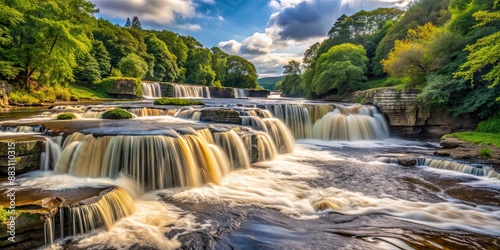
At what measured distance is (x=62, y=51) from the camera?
23.4 metres

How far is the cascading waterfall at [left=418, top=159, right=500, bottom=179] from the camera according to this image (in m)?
8.51

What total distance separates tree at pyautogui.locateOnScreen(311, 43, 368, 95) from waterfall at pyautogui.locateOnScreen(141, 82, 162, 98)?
2378cm

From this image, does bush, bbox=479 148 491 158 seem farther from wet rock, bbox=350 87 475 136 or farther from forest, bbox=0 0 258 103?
forest, bbox=0 0 258 103

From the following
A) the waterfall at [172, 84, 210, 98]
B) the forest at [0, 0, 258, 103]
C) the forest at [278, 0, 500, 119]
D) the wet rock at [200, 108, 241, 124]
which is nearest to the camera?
the forest at [278, 0, 500, 119]

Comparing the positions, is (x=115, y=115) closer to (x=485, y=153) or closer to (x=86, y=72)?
(x=485, y=153)

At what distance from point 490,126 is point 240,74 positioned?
70775 mm

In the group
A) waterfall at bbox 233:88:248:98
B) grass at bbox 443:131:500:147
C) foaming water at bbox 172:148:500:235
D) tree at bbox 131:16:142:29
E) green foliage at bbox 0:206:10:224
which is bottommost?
foaming water at bbox 172:148:500:235

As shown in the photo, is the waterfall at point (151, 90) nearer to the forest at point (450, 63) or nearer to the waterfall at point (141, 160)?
the forest at point (450, 63)

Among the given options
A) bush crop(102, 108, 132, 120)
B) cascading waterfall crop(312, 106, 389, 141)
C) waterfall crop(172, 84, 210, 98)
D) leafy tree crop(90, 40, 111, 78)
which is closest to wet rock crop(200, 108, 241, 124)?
bush crop(102, 108, 132, 120)

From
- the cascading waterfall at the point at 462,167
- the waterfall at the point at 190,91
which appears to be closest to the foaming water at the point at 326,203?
the cascading waterfall at the point at 462,167

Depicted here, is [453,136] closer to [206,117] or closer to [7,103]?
[206,117]

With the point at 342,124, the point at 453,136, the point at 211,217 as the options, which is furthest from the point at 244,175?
the point at 453,136

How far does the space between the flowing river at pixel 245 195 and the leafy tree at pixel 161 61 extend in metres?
48.4

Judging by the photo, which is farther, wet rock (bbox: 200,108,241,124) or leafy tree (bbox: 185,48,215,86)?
leafy tree (bbox: 185,48,215,86)
